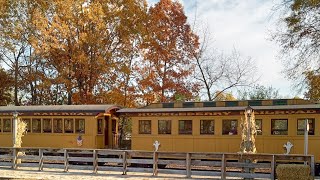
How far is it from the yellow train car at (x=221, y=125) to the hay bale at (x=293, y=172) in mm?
4022

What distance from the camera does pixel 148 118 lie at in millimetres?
20578

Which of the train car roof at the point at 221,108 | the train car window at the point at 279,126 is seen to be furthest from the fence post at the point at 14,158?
the train car window at the point at 279,126

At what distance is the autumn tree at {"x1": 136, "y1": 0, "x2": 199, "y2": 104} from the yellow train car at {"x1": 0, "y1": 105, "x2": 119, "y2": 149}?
5.60 metres

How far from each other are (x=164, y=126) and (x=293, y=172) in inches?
315

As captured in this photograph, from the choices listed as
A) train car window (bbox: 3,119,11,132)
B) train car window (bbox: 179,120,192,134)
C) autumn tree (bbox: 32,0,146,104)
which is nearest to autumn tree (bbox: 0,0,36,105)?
autumn tree (bbox: 32,0,146,104)

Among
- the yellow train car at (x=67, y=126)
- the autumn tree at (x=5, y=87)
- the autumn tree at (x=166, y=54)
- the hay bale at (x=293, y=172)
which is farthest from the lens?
the autumn tree at (x=5, y=87)

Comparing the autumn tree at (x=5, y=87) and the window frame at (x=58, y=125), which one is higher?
the autumn tree at (x=5, y=87)

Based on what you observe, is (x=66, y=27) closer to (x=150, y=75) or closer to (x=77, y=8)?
(x=77, y=8)

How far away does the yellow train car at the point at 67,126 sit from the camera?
71.1 feet

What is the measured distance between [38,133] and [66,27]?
9572 mm

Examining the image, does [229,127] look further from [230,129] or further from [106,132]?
[106,132]

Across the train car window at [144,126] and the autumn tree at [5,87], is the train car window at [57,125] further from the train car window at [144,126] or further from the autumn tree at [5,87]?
the autumn tree at [5,87]

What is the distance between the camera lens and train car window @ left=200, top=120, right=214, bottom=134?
19.2 metres

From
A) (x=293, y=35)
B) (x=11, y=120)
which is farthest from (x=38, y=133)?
(x=293, y=35)
